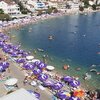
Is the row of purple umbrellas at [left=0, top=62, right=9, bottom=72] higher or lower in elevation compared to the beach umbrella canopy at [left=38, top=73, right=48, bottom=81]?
higher

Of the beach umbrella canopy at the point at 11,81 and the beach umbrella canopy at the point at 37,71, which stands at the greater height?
the beach umbrella canopy at the point at 11,81

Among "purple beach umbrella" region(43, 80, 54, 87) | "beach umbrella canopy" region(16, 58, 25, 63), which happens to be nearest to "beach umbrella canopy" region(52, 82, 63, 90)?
"purple beach umbrella" region(43, 80, 54, 87)

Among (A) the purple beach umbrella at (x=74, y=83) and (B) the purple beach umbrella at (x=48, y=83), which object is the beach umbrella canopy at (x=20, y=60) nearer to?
(B) the purple beach umbrella at (x=48, y=83)

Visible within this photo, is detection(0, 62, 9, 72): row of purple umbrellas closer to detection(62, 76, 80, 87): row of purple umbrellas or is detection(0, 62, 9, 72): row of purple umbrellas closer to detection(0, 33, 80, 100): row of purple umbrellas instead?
detection(0, 33, 80, 100): row of purple umbrellas

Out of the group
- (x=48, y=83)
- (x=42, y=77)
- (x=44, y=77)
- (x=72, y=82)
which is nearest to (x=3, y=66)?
(x=42, y=77)

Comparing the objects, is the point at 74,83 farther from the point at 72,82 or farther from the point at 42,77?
the point at 42,77

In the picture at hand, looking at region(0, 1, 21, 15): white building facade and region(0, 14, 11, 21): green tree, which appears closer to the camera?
region(0, 14, 11, 21): green tree

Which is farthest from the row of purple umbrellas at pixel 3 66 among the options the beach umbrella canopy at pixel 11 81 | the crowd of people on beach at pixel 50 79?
the beach umbrella canopy at pixel 11 81

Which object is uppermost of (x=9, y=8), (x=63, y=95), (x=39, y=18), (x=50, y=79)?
(x=9, y=8)

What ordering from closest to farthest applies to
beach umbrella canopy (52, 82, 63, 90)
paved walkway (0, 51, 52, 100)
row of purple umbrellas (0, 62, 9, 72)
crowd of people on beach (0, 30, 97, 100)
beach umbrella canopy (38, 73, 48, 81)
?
paved walkway (0, 51, 52, 100) → crowd of people on beach (0, 30, 97, 100) → beach umbrella canopy (52, 82, 63, 90) → beach umbrella canopy (38, 73, 48, 81) → row of purple umbrellas (0, 62, 9, 72)
